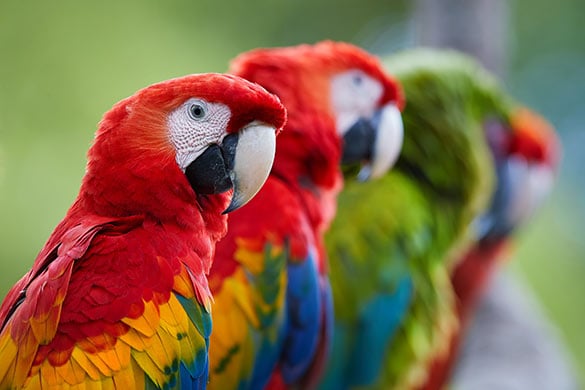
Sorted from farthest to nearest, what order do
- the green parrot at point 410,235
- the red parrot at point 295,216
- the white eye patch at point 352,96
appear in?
the green parrot at point 410,235 → the white eye patch at point 352,96 → the red parrot at point 295,216

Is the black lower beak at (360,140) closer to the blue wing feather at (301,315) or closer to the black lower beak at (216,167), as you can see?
the blue wing feather at (301,315)

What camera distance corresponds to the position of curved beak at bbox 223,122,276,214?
3.16 feet

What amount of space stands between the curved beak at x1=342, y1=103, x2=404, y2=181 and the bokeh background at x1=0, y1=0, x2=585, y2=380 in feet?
1.71

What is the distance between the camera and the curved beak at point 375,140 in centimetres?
142

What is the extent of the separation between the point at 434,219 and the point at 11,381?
116 centimetres

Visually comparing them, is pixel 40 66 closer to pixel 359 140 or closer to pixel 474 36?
pixel 359 140

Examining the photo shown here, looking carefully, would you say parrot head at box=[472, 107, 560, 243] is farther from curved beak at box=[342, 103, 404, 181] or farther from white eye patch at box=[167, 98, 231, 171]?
white eye patch at box=[167, 98, 231, 171]

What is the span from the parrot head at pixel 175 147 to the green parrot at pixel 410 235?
803 mm

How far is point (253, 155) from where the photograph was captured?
96 cm

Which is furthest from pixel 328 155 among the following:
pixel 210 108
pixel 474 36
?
pixel 474 36

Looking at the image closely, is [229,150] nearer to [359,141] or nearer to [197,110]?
[197,110]

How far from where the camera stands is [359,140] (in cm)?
142

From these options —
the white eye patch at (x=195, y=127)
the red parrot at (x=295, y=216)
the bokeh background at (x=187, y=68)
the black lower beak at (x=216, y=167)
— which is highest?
the white eye patch at (x=195, y=127)

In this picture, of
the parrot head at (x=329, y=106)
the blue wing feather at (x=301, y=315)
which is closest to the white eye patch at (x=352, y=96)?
the parrot head at (x=329, y=106)
